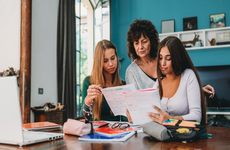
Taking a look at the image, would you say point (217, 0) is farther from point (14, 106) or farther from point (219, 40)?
point (14, 106)

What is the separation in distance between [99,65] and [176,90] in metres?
0.68

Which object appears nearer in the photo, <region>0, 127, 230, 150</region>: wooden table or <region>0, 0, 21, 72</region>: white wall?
<region>0, 127, 230, 150</region>: wooden table

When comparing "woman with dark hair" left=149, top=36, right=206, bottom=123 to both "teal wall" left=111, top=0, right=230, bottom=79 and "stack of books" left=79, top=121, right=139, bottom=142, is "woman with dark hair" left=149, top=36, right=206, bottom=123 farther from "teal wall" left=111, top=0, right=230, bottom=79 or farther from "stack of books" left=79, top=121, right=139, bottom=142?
"teal wall" left=111, top=0, right=230, bottom=79

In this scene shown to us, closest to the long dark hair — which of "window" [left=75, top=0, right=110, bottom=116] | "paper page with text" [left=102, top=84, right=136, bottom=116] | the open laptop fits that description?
"paper page with text" [left=102, top=84, right=136, bottom=116]

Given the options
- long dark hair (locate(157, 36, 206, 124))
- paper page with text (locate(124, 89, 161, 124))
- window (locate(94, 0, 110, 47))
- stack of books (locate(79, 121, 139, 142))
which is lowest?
stack of books (locate(79, 121, 139, 142))

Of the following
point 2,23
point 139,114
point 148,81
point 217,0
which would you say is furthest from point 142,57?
point 217,0

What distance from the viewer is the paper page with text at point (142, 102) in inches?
42.0

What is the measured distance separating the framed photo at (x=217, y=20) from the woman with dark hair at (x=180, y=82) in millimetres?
2967

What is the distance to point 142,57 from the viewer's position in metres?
2.01

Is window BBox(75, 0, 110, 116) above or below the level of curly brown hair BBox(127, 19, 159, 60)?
above

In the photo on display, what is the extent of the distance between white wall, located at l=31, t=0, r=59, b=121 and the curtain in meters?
0.08

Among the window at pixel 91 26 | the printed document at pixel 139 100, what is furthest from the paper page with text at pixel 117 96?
the window at pixel 91 26

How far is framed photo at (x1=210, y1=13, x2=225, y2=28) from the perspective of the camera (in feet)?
12.6

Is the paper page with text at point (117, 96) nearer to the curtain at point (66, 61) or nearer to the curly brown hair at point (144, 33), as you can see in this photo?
the curly brown hair at point (144, 33)
